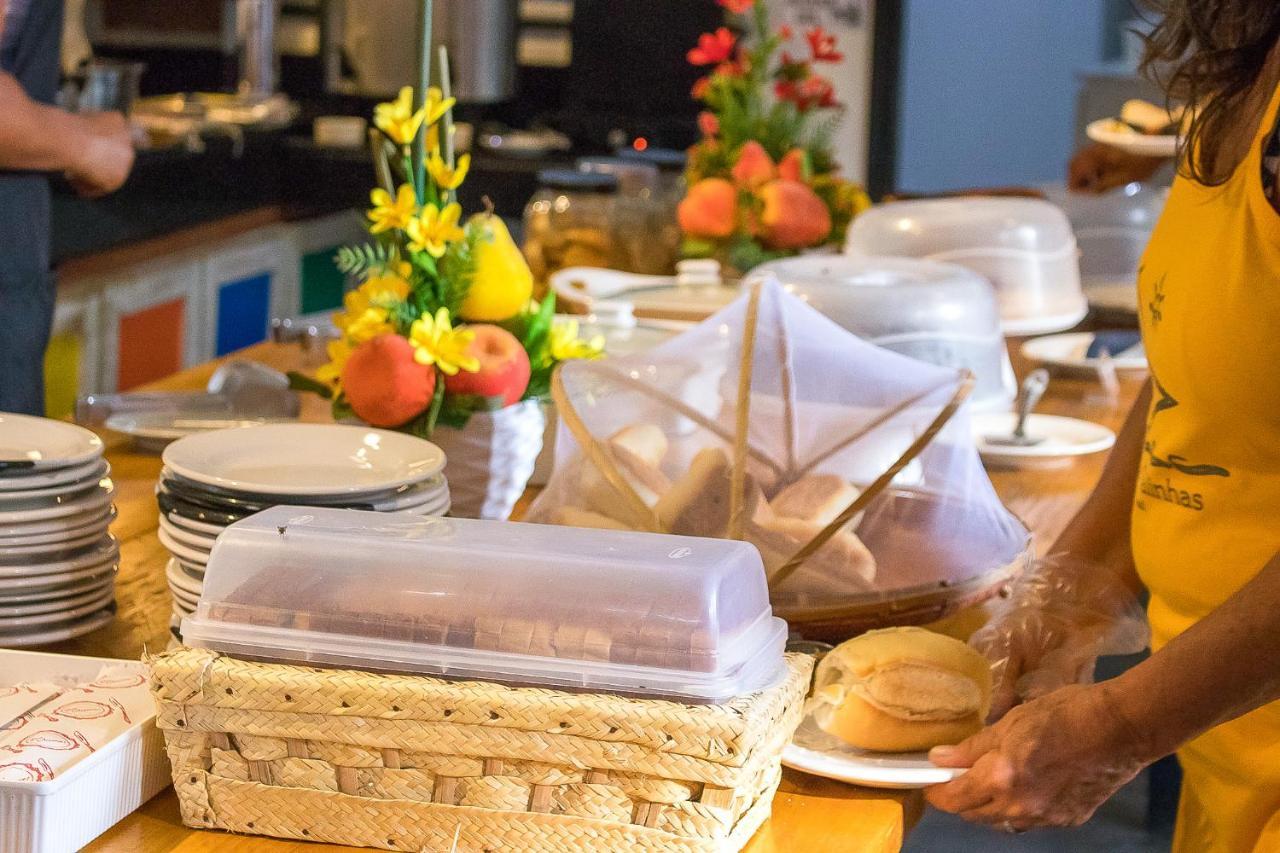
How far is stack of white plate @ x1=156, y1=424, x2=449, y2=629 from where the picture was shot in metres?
1.14

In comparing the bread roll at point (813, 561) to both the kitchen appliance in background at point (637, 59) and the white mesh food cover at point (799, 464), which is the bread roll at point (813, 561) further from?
the kitchen appliance in background at point (637, 59)

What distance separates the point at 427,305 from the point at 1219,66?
0.68 m

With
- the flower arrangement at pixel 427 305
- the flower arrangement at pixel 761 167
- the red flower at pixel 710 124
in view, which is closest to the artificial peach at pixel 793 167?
the flower arrangement at pixel 761 167

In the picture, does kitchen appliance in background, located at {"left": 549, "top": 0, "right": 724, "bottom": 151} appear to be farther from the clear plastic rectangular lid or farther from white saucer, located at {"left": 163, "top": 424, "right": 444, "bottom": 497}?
the clear plastic rectangular lid

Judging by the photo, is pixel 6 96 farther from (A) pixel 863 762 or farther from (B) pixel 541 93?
(B) pixel 541 93

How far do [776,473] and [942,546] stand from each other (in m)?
0.15

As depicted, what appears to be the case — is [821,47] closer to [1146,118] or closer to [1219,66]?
[1146,118]

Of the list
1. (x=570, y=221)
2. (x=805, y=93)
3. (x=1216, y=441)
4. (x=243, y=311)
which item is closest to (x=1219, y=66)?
(x=1216, y=441)

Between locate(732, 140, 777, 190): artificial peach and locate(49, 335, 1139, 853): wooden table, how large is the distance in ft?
2.30

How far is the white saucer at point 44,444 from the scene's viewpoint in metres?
1.18

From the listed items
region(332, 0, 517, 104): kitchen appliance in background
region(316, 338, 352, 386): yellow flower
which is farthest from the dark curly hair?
region(332, 0, 517, 104): kitchen appliance in background

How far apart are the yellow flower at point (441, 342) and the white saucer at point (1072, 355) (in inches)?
49.2

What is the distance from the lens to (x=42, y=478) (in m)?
1.17

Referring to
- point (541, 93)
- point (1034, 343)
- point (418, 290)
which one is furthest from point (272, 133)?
point (418, 290)
